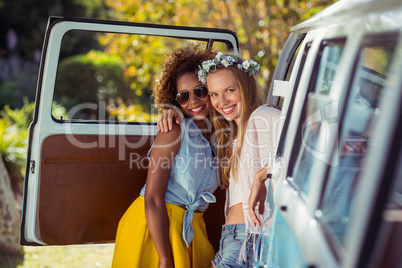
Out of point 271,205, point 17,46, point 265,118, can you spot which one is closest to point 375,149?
point 271,205

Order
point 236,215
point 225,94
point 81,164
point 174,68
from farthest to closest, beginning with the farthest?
1. point 81,164
2. point 174,68
3. point 225,94
4. point 236,215

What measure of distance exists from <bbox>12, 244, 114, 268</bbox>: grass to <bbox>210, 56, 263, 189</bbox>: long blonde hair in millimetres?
2607

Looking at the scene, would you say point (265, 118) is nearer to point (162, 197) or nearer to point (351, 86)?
point (162, 197)

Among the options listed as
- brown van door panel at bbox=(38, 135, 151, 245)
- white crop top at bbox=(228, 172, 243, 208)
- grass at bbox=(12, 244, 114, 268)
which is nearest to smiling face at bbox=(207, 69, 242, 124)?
white crop top at bbox=(228, 172, 243, 208)

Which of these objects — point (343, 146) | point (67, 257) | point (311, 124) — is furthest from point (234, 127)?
point (67, 257)

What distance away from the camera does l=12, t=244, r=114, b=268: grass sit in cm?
494

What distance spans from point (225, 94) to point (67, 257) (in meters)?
3.14

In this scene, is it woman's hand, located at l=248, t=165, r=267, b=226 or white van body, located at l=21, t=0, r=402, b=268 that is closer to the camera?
white van body, located at l=21, t=0, r=402, b=268

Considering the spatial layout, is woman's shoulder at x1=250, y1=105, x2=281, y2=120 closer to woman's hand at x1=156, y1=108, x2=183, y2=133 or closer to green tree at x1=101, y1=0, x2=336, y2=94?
woman's hand at x1=156, y1=108, x2=183, y2=133

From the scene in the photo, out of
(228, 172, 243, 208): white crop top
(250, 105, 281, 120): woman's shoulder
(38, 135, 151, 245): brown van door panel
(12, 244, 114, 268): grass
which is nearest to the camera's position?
(250, 105, 281, 120): woman's shoulder

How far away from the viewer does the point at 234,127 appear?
2918 millimetres

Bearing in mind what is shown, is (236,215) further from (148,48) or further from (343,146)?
(148,48)

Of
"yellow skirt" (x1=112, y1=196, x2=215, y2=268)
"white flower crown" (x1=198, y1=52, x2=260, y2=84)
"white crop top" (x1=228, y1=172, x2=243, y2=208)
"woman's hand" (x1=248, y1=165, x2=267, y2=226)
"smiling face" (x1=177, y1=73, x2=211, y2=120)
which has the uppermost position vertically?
"white flower crown" (x1=198, y1=52, x2=260, y2=84)

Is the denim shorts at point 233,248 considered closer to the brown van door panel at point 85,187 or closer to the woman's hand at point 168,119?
the woman's hand at point 168,119
